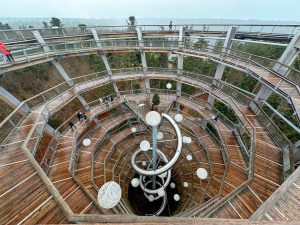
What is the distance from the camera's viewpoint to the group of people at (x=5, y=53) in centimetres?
1555

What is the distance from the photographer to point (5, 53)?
1579 centimetres

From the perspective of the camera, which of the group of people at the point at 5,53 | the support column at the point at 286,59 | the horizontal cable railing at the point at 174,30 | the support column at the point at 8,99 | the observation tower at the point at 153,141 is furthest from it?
the horizontal cable railing at the point at 174,30

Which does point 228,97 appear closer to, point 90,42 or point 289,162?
point 289,162

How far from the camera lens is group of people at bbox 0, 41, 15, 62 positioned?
612 inches

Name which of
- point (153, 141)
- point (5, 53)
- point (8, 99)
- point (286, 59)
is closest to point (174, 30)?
point (286, 59)

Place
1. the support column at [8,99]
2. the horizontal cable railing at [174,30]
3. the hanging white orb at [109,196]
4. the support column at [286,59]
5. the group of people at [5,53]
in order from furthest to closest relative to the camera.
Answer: the horizontal cable railing at [174,30], the support column at [8,99], the support column at [286,59], the group of people at [5,53], the hanging white orb at [109,196]

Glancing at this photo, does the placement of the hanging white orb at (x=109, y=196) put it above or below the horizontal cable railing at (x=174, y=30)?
below

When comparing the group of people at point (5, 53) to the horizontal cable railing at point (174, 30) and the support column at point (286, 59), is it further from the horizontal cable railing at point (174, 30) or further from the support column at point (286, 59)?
the support column at point (286, 59)

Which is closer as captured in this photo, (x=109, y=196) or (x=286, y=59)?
(x=109, y=196)

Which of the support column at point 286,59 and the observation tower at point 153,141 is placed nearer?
the observation tower at point 153,141

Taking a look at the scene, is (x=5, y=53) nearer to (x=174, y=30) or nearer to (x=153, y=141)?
(x=153, y=141)

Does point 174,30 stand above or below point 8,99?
above

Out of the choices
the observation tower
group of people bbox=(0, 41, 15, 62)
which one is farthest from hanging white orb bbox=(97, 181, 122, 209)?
group of people bbox=(0, 41, 15, 62)

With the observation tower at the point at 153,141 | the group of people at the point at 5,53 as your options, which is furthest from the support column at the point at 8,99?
the group of people at the point at 5,53
